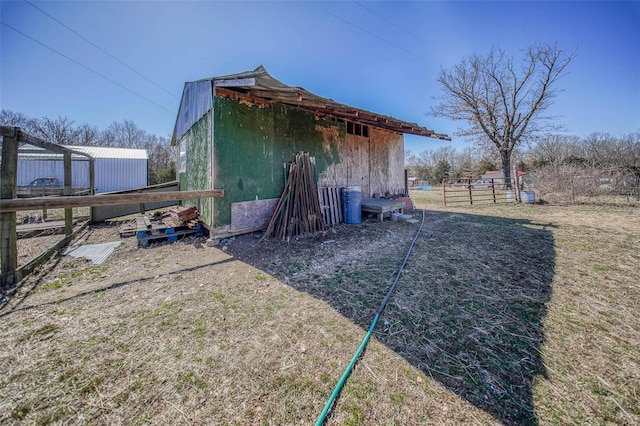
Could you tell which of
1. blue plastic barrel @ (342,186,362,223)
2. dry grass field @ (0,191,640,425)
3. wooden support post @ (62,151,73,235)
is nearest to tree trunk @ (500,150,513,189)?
dry grass field @ (0,191,640,425)

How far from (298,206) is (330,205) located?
1.29m

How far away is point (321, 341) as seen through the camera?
2.00m

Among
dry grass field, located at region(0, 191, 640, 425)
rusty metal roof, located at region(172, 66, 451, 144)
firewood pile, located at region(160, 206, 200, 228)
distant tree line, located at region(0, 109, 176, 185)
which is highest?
distant tree line, located at region(0, 109, 176, 185)

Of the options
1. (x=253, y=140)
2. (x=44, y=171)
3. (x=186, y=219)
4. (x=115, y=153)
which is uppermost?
(x=115, y=153)

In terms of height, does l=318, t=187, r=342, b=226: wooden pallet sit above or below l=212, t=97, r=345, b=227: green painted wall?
below

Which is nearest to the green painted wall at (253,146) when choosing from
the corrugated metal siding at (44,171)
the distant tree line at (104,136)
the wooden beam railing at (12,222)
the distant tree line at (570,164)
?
the wooden beam railing at (12,222)

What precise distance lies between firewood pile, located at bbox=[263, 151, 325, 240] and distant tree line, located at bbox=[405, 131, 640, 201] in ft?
26.9

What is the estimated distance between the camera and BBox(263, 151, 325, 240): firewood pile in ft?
17.3

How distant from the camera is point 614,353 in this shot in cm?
182

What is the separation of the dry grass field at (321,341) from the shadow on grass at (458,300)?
0.02 meters

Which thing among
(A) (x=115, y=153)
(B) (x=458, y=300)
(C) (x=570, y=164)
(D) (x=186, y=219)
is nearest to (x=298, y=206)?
(D) (x=186, y=219)

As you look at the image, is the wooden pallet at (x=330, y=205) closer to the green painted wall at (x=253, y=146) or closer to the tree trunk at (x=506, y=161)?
the green painted wall at (x=253, y=146)

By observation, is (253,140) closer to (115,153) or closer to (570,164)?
(570,164)

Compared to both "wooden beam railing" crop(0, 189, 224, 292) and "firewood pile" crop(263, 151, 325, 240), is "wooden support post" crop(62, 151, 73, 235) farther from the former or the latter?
"firewood pile" crop(263, 151, 325, 240)
